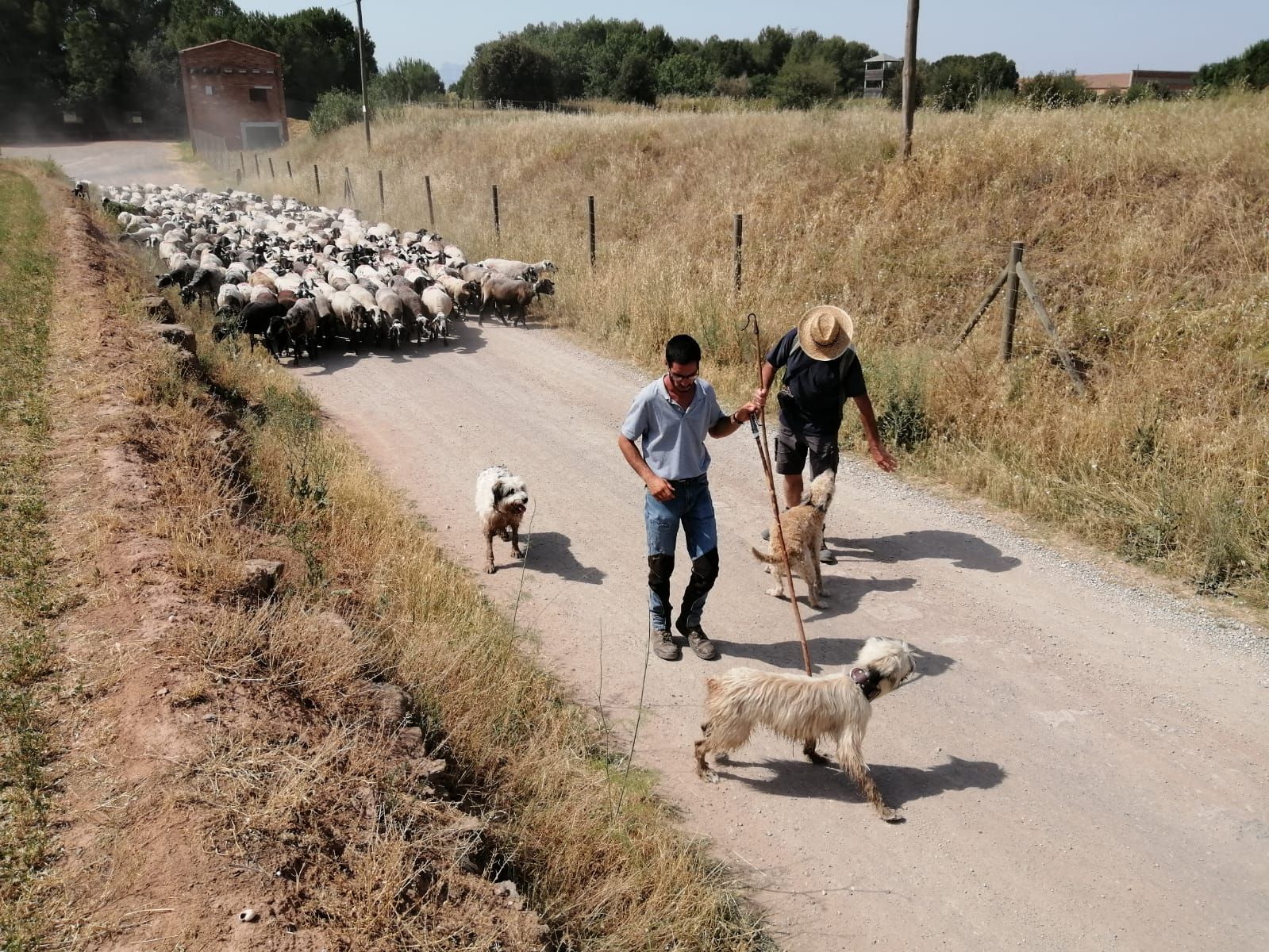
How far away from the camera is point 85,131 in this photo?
69.2m

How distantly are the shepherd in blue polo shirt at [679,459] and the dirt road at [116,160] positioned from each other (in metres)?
46.0

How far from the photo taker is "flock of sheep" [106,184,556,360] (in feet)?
45.5

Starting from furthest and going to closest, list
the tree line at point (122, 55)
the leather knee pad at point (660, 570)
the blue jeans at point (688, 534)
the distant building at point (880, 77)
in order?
the tree line at point (122, 55) → the distant building at point (880, 77) → the leather knee pad at point (660, 570) → the blue jeans at point (688, 534)

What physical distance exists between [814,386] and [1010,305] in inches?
165

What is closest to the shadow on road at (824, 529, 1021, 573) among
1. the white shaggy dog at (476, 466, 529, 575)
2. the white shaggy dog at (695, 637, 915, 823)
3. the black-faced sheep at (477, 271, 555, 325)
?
the white shaggy dog at (476, 466, 529, 575)

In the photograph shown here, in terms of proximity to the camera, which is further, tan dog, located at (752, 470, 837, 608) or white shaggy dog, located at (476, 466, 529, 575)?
white shaggy dog, located at (476, 466, 529, 575)

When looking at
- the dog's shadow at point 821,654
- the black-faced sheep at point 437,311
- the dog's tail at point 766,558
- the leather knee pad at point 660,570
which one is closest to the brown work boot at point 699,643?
the dog's shadow at point 821,654

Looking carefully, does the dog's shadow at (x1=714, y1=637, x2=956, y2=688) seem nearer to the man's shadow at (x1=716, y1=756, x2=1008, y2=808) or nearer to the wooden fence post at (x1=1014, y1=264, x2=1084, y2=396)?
the man's shadow at (x1=716, y1=756, x2=1008, y2=808)

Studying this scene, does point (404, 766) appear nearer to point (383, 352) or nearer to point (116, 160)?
point (383, 352)

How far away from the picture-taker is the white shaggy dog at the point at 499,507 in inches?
276

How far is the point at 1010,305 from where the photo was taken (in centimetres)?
963

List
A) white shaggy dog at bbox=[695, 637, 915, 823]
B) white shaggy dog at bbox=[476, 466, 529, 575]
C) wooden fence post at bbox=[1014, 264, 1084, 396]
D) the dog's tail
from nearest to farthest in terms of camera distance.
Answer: white shaggy dog at bbox=[695, 637, 915, 823]
the dog's tail
white shaggy dog at bbox=[476, 466, 529, 575]
wooden fence post at bbox=[1014, 264, 1084, 396]

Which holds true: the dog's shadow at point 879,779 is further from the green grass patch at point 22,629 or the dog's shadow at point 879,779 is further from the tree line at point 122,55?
the tree line at point 122,55

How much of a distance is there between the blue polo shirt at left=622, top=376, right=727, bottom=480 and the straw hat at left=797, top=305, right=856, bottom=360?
141 cm
